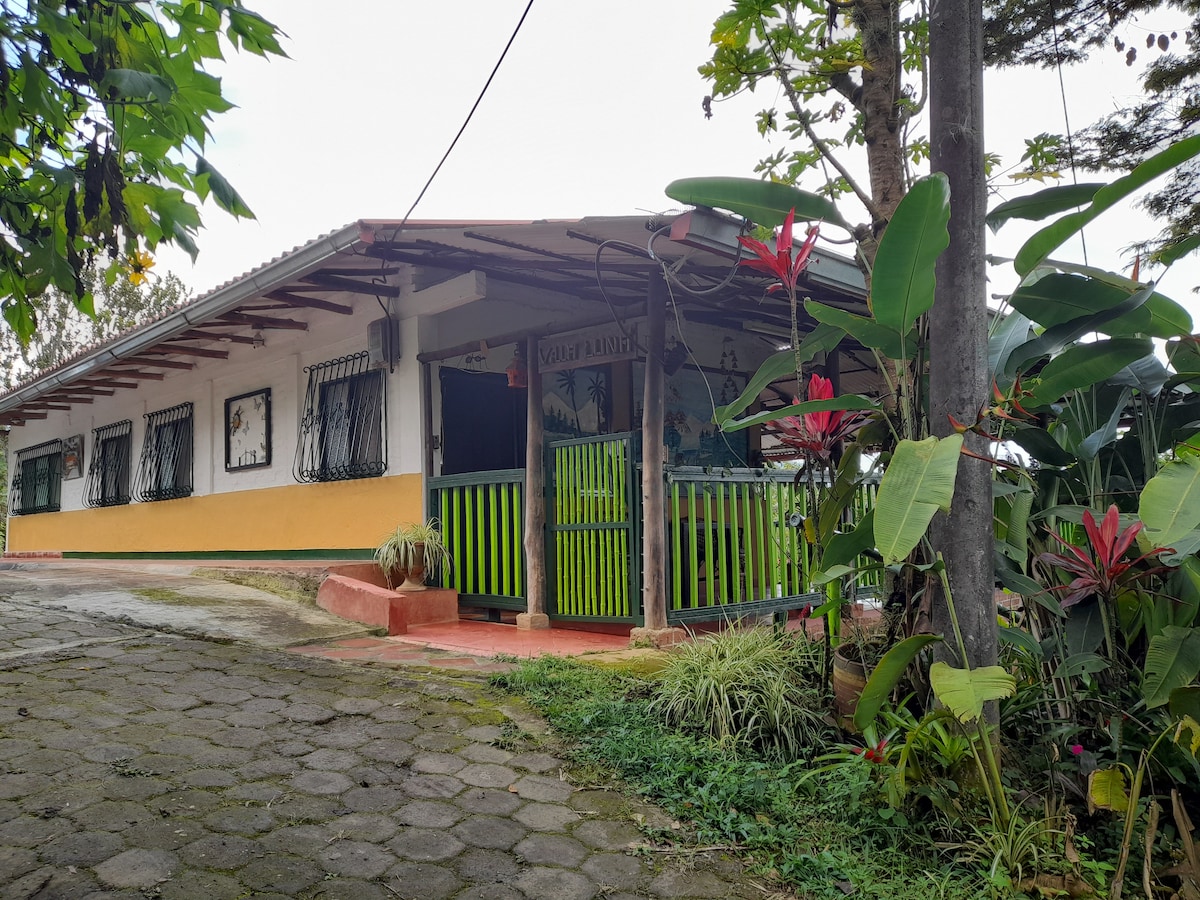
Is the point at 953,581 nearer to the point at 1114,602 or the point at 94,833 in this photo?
the point at 1114,602

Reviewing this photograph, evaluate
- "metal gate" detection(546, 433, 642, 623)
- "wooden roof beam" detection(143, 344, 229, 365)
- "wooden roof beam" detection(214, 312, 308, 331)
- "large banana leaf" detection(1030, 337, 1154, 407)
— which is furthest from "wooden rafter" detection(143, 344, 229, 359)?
"large banana leaf" detection(1030, 337, 1154, 407)

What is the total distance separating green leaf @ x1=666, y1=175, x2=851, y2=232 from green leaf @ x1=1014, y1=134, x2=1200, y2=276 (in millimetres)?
732

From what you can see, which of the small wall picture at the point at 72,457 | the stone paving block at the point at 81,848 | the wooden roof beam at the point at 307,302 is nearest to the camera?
the stone paving block at the point at 81,848

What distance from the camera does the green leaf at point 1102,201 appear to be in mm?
2430

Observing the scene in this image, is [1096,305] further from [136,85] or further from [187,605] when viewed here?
[187,605]

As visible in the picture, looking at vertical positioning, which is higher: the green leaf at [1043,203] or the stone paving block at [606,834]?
the green leaf at [1043,203]

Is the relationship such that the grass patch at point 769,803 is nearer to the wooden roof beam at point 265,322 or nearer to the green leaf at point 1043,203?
the green leaf at point 1043,203

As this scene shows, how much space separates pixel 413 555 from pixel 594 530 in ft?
5.34

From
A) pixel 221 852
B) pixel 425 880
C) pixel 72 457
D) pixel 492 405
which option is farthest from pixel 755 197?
pixel 72 457

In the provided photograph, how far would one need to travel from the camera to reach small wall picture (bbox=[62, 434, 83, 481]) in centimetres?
1328

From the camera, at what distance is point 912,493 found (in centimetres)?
230

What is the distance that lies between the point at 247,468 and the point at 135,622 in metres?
4.01

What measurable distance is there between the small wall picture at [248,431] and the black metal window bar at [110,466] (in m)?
3.18

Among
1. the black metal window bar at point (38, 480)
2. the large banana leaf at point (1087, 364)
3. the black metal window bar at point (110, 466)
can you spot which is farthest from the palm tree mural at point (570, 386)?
the black metal window bar at point (38, 480)
